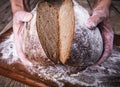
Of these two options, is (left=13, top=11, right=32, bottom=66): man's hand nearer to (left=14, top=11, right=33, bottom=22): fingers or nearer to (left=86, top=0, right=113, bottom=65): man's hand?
(left=14, top=11, right=33, bottom=22): fingers

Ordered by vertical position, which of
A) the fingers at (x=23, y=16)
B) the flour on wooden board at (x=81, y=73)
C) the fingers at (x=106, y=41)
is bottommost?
the flour on wooden board at (x=81, y=73)

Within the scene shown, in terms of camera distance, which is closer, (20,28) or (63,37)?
(63,37)

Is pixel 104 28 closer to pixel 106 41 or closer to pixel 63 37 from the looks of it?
pixel 106 41

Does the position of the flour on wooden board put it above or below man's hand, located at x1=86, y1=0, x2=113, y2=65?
below

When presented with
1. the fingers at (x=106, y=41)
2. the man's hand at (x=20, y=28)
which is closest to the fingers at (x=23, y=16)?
the man's hand at (x=20, y=28)

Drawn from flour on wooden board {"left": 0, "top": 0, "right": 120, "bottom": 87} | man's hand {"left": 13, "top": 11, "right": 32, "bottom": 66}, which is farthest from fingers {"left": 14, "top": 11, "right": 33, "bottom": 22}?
flour on wooden board {"left": 0, "top": 0, "right": 120, "bottom": 87}

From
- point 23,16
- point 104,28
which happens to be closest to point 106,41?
point 104,28

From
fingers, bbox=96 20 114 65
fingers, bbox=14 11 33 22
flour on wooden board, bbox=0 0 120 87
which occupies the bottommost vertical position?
flour on wooden board, bbox=0 0 120 87

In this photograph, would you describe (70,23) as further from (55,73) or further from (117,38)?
(117,38)

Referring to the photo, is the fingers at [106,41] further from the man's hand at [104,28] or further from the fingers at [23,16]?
the fingers at [23,16]

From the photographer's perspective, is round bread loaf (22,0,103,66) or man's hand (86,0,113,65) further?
man's hand (86,0,113,65)

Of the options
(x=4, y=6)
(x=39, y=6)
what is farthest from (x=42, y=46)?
(x=4, y=6)
